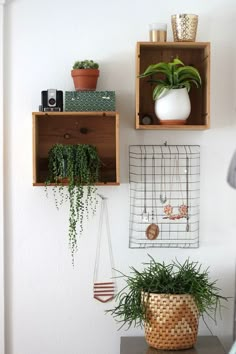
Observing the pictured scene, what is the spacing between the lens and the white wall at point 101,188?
3012 mm

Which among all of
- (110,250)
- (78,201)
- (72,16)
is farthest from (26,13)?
(110,250)

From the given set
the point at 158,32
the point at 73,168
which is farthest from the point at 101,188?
the point at 158,32

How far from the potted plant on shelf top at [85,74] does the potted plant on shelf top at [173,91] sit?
22 centimetres

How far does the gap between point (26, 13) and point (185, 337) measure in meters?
1.64

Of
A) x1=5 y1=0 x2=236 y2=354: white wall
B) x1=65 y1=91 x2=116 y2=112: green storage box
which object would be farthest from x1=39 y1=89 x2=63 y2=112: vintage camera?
x1=5 y1=0 x2=236 y2=354: white wall

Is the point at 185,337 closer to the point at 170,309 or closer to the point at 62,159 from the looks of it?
the point at 170,309

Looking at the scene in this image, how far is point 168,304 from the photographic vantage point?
2764 millimetres

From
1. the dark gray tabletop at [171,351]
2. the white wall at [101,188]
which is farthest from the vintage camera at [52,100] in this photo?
the dark gray tabletop at [171,351]

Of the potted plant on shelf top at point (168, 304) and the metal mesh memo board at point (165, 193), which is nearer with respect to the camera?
the potted plant on shelf top at point (168, 304)

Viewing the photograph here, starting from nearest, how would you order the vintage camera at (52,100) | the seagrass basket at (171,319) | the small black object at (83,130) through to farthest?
1. the seagrass basket at (171,319)
2. the vintage camera at (52,100)
3. the small black object at (83,130)

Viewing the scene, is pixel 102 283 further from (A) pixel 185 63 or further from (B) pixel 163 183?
(A) pixel 185 63

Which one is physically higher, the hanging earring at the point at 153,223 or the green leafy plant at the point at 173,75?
the green leafy plant at the point at 173,75

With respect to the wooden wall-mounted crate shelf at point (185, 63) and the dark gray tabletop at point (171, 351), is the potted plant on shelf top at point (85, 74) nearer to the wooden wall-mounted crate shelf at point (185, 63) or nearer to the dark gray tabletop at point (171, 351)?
the wooden wall-mounted crate shelf at point (185, 63)

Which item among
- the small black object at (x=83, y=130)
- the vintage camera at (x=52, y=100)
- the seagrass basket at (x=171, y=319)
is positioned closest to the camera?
the seagrass basket at (x=171, y=319)
